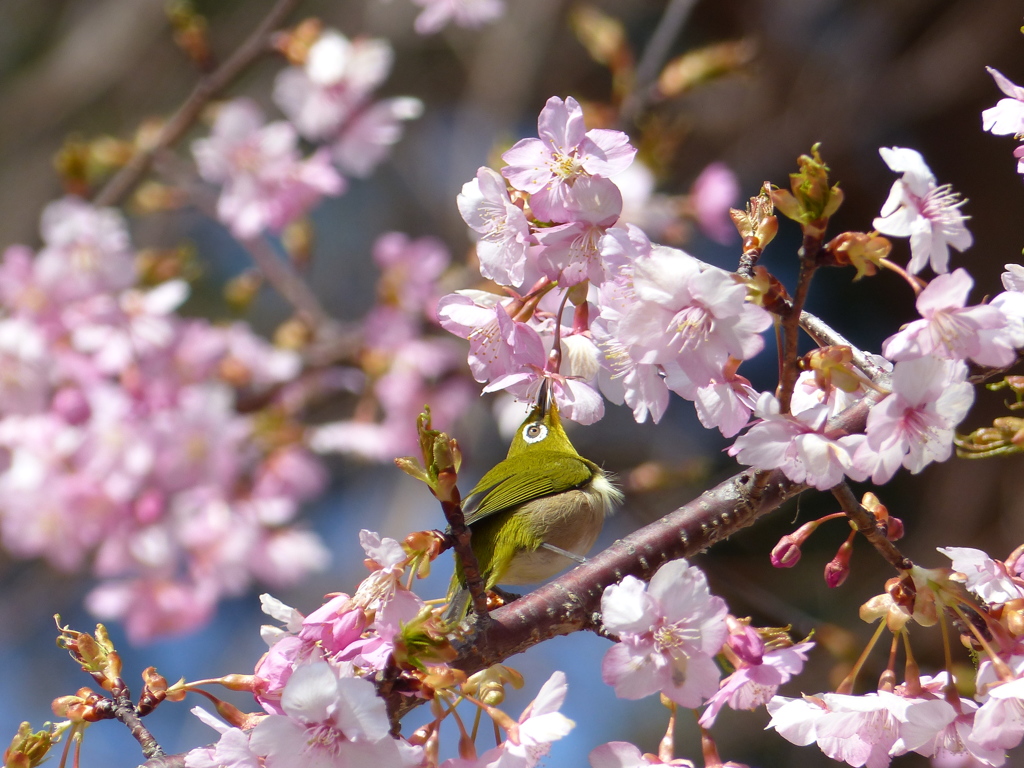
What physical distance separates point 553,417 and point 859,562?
3.54 meters

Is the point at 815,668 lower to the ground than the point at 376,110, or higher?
lower

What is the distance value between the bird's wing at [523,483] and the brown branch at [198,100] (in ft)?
5.30

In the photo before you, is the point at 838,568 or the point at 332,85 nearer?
the point at 838,568

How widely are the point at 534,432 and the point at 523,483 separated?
0.12m

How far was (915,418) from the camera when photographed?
0.86m

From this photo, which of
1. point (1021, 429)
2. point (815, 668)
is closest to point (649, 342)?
point (1021, 429)

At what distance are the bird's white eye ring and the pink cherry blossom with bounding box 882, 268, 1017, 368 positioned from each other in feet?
2.51

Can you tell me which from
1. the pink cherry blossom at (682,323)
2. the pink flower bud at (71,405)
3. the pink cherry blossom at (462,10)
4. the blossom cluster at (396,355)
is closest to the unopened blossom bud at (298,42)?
the pink cherry blossom at (462,10)

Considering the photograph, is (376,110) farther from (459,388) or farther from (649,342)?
(649,342)

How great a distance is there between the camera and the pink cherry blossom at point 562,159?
101 centimetres

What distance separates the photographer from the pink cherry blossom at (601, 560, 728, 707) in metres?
0.92

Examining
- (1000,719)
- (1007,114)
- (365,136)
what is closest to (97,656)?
(1000,719)

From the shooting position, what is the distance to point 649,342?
3.09 ft

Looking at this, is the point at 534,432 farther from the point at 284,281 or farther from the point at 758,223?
the point at 284,281
